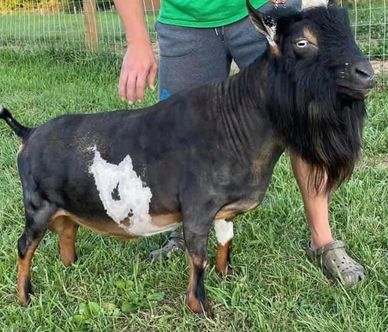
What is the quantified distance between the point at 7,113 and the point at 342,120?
1599mm

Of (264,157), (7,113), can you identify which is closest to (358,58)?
(264,157)

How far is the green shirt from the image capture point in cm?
312

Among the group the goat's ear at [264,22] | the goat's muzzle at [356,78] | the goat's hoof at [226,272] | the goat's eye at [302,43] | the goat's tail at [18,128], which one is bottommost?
the goat's hoof at [226,272]

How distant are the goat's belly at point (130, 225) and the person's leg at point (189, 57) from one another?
0.49m

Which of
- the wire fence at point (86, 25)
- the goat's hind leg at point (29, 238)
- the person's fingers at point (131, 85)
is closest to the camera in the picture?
the person's fingers at point (131, 85)

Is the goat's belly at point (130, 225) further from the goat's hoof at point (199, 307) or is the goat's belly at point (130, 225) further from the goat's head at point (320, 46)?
the goat's head at point (320, 46)

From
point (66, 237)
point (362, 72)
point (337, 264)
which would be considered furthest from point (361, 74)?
point (66, 237)

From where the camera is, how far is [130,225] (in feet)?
9.53

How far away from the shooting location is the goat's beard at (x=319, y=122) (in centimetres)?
236

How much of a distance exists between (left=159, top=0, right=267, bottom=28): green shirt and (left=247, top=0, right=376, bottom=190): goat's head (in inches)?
26.1

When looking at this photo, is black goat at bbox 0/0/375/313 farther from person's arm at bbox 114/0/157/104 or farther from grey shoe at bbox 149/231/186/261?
grey shoe at bbox 149/231/186/261

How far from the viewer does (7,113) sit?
3.10 metres

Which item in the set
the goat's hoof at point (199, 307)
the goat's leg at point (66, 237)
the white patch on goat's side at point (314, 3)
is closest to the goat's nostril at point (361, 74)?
the white patch on goat's side at point (314, 3)

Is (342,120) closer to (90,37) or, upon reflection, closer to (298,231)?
(298,231)
